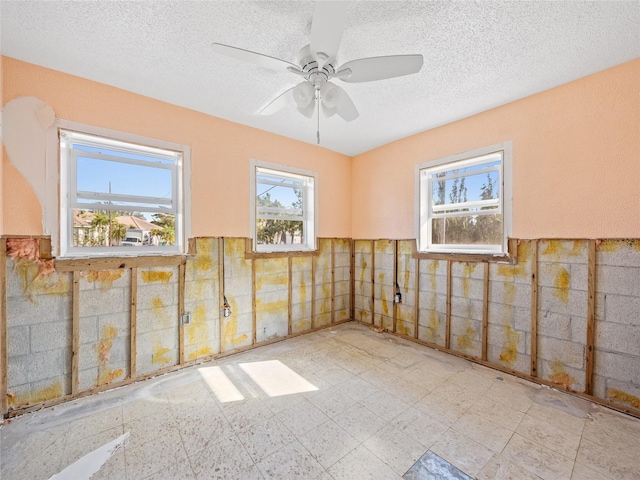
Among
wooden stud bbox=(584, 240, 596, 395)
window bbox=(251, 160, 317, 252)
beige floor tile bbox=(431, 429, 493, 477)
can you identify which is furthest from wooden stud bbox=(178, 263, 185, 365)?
wooden stud bbox=(584, 240, 596, 395)

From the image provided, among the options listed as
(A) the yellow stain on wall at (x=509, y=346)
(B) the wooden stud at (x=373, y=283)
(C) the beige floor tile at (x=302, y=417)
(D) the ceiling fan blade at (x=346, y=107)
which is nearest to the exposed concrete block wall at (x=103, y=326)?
(C) the beige floor tile at (x=302, y=417)

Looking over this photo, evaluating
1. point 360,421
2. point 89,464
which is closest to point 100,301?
point 89,464

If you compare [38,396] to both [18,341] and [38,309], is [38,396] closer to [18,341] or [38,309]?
[18,341]

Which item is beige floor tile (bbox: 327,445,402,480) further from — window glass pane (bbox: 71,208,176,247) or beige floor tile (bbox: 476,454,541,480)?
window glass pane (bbox: 71,208,176,247)

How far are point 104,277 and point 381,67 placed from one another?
288cm

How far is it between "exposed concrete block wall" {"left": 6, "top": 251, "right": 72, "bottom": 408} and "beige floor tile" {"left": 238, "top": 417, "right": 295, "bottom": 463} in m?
1.71

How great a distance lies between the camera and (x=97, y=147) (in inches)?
97.0

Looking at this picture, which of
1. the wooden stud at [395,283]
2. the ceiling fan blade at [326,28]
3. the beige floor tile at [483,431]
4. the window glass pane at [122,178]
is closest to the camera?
the ceiling fan blade at [326,28]

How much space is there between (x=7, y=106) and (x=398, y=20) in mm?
2997

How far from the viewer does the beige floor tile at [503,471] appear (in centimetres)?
154

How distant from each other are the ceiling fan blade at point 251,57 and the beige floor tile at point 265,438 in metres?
2.52

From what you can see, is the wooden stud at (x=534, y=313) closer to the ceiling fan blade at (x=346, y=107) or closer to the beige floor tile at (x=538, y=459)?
the beige floor tile at (x=538, y=459)

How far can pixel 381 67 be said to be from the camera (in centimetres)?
168

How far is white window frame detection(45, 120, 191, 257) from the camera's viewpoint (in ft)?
7.23
